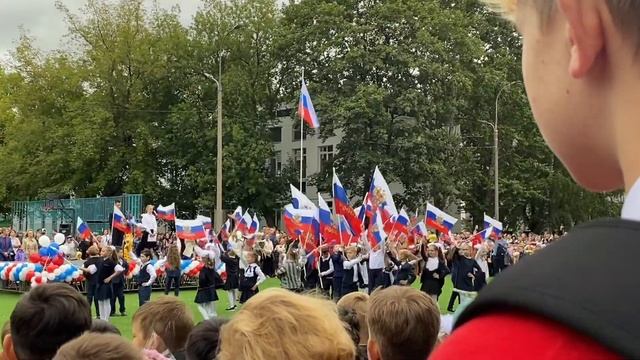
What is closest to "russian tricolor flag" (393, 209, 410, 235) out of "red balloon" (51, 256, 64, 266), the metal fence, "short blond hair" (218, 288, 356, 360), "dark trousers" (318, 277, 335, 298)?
"dark trousers" (318, 277, 335, 298)

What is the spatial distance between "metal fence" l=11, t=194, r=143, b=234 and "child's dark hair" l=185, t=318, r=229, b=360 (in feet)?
94.9

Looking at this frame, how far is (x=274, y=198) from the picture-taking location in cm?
4388

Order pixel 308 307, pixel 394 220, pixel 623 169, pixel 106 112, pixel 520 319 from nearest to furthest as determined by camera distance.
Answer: pixel 520 319 < pixel 623 169 < pixel 308 307 < pixel 394 220 < pixel 106 112

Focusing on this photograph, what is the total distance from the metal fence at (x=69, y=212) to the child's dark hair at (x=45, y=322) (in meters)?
29.2

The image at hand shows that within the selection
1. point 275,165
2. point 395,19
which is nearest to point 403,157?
point 395,19

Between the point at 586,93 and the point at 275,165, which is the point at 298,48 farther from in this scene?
the point at 586,93

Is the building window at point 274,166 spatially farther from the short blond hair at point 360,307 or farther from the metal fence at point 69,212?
the short blond hair at point 360,307

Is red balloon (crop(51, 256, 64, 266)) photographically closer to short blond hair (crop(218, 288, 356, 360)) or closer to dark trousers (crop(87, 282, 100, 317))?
dark trousers (crop(87, 282, 100, 317))

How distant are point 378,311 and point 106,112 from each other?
42.2 metres

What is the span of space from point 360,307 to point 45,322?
6.76 ft

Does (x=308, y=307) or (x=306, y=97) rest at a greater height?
(x=306, y=97)

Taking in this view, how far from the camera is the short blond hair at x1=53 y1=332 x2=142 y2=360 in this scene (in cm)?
258

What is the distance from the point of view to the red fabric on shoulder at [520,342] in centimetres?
68

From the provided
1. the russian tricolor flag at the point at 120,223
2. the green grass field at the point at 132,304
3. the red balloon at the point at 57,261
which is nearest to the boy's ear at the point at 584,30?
the green grass field at the point at 132,304
